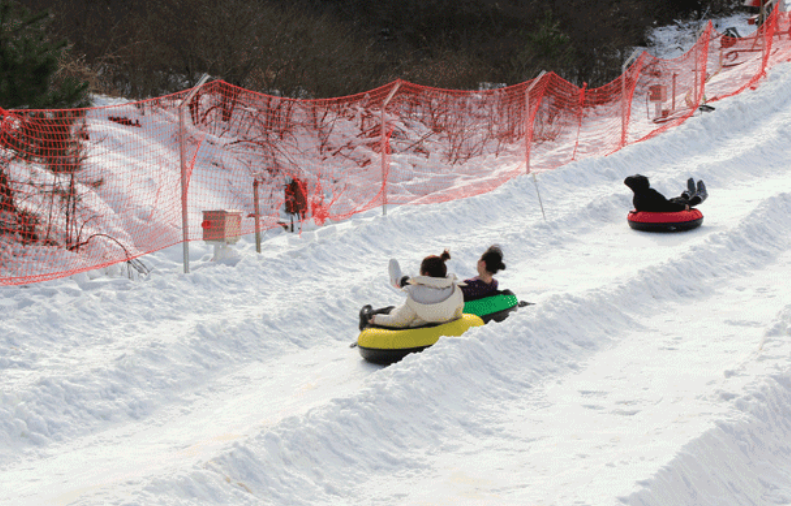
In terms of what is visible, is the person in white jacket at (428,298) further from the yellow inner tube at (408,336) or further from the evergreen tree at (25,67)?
the evergreen tree at (25,67)

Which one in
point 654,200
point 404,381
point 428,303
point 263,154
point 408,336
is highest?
point 263,154

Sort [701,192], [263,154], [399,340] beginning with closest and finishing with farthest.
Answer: [399,340] → [701,192] → [263,154]

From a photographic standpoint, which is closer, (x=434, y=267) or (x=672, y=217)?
(x=434, y=267)

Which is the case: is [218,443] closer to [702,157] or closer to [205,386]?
[205,386]

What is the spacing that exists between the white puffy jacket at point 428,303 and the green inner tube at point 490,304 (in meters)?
0.47

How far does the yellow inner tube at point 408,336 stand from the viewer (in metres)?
6.42

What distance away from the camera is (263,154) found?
1456 centimetres

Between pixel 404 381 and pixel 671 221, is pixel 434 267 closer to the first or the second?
pixel 404 381

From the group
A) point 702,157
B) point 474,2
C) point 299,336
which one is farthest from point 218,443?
point 474,2

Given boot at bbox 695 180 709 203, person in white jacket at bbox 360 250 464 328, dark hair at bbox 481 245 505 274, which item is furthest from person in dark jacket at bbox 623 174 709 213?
person in white jacket at bbox 360 250 464 328

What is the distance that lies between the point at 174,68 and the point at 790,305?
13.6 metres

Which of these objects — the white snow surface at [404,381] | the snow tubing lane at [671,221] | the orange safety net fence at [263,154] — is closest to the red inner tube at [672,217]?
the snow tubing lane at [671,221]

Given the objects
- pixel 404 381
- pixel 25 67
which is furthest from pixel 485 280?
pixel 25 67

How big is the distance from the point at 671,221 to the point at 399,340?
18.2 ft
